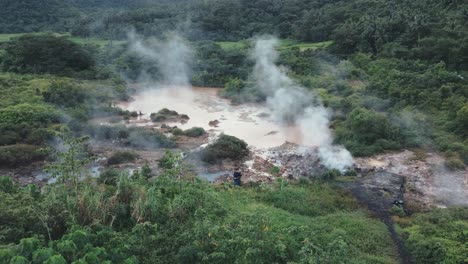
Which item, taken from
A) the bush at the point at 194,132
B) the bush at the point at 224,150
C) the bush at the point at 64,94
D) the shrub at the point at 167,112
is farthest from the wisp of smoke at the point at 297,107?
the bush at the point at 64,94

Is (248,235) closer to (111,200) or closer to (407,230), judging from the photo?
(111,200)

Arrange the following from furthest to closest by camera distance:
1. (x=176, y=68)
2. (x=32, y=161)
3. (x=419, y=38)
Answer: (x=176, y=68) → (x=419, y=38) → (x=32, y=161)

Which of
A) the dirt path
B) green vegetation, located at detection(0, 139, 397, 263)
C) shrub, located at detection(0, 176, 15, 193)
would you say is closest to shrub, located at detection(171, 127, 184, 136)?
green vegetation, located at detection(0, 139, 397, 263)

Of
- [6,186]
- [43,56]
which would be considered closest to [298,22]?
[43,56]

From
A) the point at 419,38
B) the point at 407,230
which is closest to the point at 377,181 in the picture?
the point at 407,230

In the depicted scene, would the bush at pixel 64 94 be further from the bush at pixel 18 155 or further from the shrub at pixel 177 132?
the bush at pixel 18 155

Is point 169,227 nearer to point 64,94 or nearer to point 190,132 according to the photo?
point 190,132
